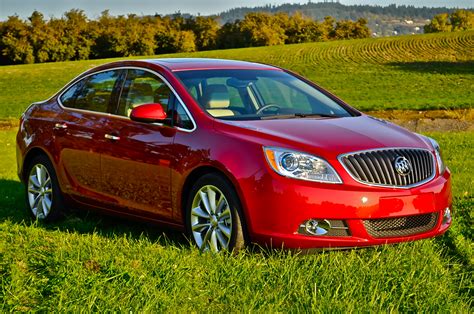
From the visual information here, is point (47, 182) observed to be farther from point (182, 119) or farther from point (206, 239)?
point (206, 239)

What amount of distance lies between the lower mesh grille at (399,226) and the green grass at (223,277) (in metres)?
0.14

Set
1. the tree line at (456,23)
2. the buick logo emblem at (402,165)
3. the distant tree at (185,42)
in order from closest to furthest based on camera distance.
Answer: the buick logo emblem at (402,165) → the distant tree at (185,42) → the tree line at (456,23)

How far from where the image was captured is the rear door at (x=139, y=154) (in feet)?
21.5

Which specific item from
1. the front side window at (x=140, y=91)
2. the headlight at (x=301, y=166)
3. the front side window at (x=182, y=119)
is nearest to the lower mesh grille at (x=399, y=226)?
the headlight at (x=301, y=166)

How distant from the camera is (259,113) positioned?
679 centimetres

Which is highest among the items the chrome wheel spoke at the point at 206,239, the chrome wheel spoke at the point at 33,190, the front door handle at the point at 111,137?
the front door handle at the point at 111,137

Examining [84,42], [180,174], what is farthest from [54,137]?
[84,42]

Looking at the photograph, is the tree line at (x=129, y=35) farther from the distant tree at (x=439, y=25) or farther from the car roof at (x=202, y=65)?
the car roof at (x=202, y=65)

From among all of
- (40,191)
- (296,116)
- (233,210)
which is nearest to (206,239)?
(233,210)

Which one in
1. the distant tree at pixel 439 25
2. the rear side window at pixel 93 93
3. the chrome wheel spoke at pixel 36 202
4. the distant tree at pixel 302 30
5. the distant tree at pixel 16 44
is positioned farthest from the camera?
the distant tree at pixel 439 25

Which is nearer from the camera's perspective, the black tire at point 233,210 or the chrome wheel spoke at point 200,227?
the black tire at point 233,210

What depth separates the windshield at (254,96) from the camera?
6717mm

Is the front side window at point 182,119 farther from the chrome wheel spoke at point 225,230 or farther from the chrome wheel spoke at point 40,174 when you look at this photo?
the chrome wheel spoke at point 40,174

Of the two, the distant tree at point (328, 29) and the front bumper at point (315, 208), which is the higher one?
the front bumper at point (315, 208)
